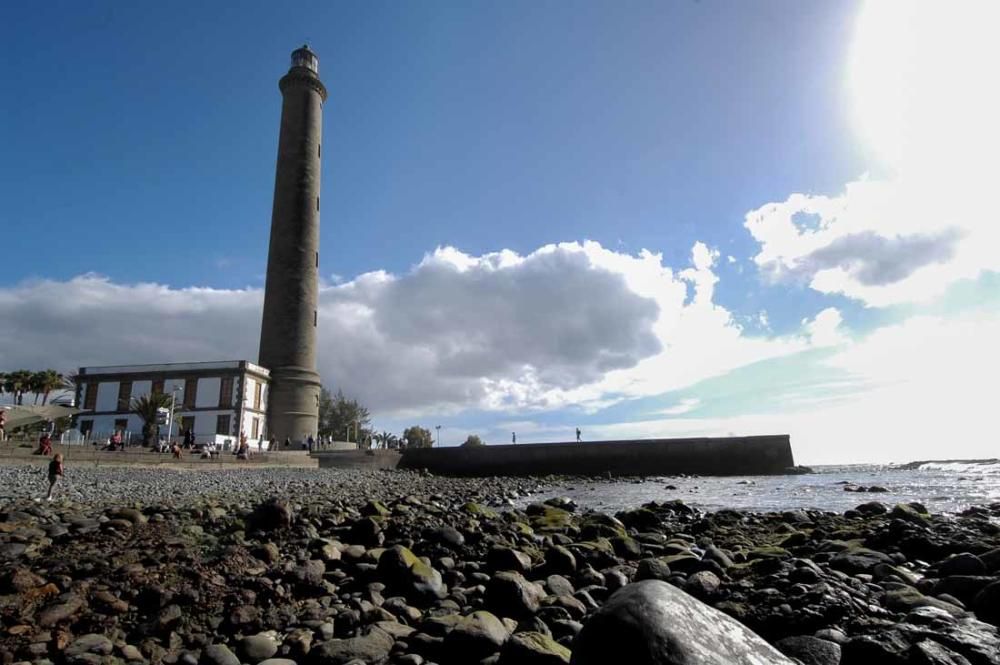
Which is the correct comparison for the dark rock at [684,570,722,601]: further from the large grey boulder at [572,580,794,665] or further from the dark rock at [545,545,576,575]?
the large grey boulder at [572,580,794,665]

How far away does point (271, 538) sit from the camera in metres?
8.55

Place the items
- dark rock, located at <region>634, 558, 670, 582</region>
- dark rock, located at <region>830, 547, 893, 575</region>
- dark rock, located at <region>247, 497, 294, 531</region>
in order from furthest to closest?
1. dark rock, located at <region>247, 497, 294, 531</region>
2. dark rock, located at <region>830, 547, 893, 575</region>
3. dark rock, located at <region>634, 558, 670, 582</region>

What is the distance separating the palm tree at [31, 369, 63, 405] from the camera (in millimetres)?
57875

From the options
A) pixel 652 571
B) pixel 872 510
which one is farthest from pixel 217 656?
pixel 872 510

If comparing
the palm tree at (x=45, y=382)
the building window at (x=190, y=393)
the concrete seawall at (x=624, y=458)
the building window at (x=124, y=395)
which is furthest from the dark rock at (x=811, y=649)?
the palm tree at (x=45, y=382)

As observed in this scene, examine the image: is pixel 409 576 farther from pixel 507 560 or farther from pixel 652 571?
pixel 652 571

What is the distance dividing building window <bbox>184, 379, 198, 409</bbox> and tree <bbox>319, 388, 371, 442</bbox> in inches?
1021

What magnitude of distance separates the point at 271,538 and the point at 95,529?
239 centimetres

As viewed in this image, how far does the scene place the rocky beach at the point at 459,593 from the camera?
410cm

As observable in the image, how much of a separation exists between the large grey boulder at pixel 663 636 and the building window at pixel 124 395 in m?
48.9

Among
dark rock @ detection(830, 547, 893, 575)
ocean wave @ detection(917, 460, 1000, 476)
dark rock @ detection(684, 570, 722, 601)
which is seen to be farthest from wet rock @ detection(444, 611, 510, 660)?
ocean wave @ detection(917, 460, 1000, 476)

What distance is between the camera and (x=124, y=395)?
143ft

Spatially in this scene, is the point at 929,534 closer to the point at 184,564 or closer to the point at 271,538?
the point at 271,538

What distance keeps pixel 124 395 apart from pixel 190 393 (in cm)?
536
